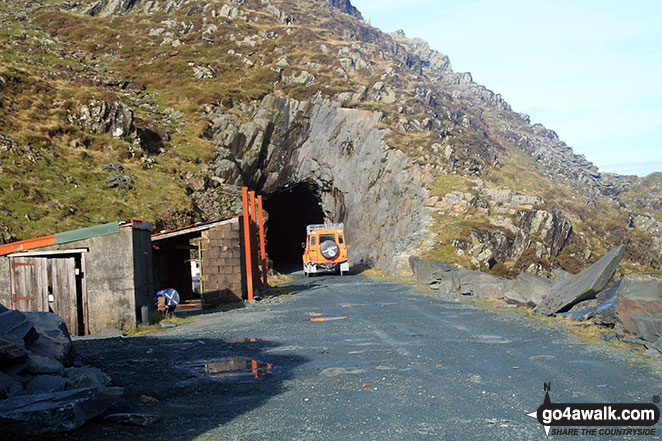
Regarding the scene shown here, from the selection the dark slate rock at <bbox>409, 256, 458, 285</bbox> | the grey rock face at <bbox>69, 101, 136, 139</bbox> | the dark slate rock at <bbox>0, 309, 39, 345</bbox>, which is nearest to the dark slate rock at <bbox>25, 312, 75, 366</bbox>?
the dark slate rock at <bbox>0, 309, 39, 345</bbox>

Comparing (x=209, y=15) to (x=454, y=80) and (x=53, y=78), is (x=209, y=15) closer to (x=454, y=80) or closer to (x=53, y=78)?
(x=53, y=78)

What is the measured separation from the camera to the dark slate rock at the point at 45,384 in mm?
7414

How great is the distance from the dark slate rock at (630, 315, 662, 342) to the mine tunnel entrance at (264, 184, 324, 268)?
44050mm

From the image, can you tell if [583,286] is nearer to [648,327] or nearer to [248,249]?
[648,327]

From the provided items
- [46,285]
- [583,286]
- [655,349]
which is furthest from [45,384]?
[583,286]

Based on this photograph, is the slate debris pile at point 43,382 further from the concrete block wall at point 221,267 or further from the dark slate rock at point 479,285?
the dark slate rock at point 479,285

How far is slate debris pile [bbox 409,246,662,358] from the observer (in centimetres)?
996

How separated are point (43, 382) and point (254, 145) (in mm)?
40138

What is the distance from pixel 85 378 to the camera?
769cm

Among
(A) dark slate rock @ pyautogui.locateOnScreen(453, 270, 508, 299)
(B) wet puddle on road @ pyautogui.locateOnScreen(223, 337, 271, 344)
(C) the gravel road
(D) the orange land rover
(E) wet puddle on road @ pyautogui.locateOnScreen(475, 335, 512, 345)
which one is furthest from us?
(D) the orange land rover

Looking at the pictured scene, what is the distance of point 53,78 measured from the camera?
4778cm

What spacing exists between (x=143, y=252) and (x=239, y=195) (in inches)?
951

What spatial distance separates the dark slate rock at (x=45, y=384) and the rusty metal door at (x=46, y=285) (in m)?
8.88

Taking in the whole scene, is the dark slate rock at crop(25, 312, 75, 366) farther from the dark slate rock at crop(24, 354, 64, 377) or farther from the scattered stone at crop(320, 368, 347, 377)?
the scattered stone at crop(320, 368, 347, 377)
